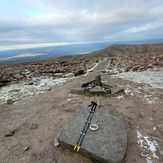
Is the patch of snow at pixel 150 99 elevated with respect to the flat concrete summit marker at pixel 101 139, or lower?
lower

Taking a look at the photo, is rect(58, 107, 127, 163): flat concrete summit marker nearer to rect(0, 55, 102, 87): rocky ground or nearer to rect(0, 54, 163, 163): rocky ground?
rect(0, 54, 163, 163): rocky ground

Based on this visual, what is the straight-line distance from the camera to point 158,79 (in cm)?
791

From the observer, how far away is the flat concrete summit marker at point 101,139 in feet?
8.81

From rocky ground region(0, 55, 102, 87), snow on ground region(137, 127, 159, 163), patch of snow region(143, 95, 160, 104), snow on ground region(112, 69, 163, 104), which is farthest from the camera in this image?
rocky ground region(0, 55, 102, 87)

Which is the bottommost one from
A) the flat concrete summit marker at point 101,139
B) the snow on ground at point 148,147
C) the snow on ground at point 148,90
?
the snow on ground at point 148,90

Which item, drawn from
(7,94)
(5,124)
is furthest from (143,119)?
(7,94)

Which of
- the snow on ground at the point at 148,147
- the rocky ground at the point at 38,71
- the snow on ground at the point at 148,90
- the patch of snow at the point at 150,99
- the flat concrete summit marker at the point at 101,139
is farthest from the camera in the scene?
the rocky ground at the point at 38,71

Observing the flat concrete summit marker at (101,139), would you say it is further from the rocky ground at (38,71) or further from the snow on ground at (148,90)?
the rocky ground at (38,71)

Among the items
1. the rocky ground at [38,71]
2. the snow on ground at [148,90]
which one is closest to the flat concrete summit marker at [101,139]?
the snow on ground at [148,90]

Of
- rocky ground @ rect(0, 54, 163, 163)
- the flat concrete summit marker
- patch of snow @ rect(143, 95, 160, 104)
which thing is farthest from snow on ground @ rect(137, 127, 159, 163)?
patch of snow @ rect(143, 95, 160, 104)

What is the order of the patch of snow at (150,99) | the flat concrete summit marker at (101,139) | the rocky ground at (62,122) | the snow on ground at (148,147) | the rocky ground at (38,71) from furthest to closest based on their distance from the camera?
1. the rocky ground at (38,71)
2. the patch of snow at (150,99)
3. the rocky ground at (62,122)
4. the snow on ground at (148,147)
5. the flat concrete summit marker at (101,139)

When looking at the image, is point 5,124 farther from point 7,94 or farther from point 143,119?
point 143,119

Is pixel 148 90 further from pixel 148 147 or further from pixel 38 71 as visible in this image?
pixel 38 71

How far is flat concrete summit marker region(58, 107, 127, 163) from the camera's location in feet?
8.81
